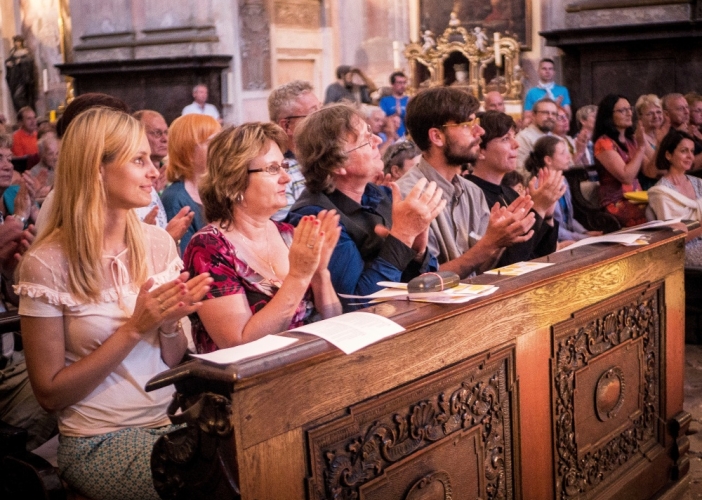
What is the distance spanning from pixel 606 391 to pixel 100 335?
68.1 inches

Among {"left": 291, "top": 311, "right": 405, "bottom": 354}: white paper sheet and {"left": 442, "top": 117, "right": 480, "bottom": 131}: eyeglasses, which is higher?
{"left": 442, "top": 117, "right": 480, "bottom": 131}: eyeglasses

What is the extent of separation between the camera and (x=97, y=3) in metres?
12.1

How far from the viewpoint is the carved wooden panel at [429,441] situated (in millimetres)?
2062

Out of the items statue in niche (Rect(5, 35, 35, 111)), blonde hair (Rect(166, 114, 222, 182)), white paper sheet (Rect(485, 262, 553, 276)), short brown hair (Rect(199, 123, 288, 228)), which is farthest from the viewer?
statue in niche (Rect(5, 35, 35, 111))

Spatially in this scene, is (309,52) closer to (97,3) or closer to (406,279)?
(97,3)

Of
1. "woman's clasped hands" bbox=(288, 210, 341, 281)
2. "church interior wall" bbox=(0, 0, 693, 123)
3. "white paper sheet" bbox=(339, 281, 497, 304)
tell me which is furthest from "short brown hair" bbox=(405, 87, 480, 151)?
"church interior wall" bbox=(0, 0, 693, 123)

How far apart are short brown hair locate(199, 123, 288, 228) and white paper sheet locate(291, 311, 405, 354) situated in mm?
633

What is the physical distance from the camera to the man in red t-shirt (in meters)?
10.6

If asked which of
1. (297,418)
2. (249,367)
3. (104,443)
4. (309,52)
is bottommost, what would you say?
(104,443)

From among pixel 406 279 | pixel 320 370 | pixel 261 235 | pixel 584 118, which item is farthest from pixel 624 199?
pixel 320 370

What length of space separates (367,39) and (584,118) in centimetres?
594

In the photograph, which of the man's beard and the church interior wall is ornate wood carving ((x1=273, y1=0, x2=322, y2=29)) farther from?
the man's beard

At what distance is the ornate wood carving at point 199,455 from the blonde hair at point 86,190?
548 mm

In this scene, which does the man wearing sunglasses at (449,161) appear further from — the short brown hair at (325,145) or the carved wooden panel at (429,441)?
the carved wooden panel at (429,441)
